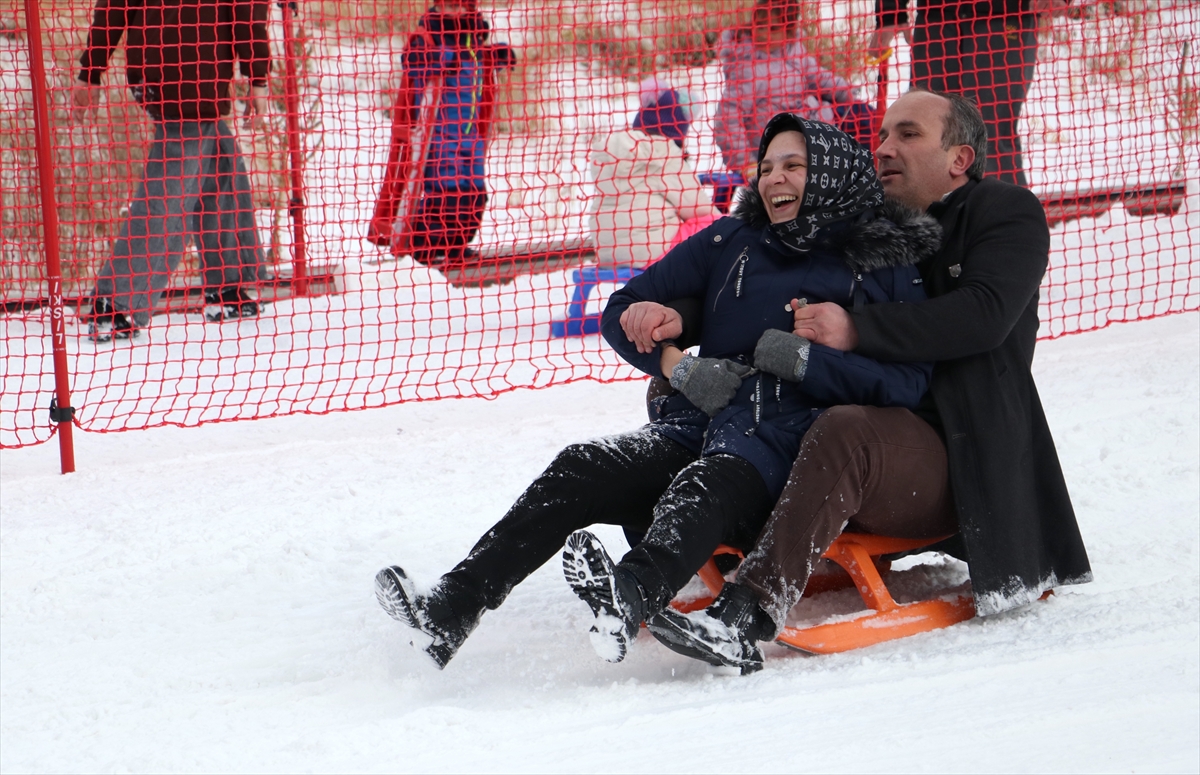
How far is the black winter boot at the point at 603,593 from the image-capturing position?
210 cm

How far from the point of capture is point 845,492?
2330 mm

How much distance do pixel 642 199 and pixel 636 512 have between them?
3.19 meters

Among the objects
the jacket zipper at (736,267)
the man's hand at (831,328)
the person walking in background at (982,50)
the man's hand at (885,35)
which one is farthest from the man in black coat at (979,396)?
the man's hand at (885,35)

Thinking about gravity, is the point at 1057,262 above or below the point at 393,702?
above

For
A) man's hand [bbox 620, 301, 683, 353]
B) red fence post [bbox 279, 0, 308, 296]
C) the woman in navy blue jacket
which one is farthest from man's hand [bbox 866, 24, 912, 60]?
man's hand [bbox 620, 301, 683, 353]

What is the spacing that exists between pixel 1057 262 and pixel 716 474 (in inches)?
175

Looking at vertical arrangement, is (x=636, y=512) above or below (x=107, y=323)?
below

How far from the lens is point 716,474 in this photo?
2383 millimetres

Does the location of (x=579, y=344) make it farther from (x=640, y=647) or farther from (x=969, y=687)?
(x=969, y=687)

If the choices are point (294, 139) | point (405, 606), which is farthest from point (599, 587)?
point (294, 139)

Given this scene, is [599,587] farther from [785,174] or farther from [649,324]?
[785,174]

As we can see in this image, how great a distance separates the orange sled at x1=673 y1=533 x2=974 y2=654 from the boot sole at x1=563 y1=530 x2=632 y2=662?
0.44 meters

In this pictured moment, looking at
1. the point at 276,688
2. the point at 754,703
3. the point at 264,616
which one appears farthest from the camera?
the point at 264,616

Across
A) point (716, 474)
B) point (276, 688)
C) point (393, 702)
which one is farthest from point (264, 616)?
point (716, 474)
